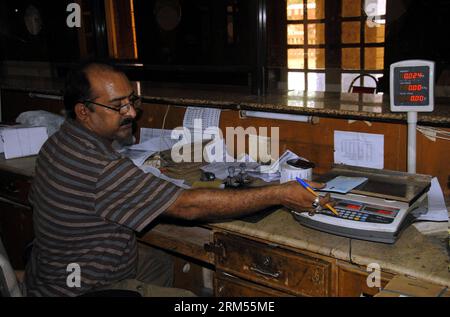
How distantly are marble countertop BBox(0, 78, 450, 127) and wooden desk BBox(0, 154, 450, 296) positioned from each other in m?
0.43

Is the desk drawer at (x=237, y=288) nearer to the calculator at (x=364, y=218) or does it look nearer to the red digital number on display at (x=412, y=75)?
the calculator at (x=364, y=218)

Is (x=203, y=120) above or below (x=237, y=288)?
above

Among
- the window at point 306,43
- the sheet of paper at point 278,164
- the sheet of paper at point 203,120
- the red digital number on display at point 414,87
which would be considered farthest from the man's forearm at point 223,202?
the window at point 306,43

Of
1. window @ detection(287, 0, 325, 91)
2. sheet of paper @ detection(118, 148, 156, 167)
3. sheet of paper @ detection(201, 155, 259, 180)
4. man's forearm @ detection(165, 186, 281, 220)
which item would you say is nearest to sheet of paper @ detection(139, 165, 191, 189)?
sheet of paper @ detection(118, 148, 156, 167)

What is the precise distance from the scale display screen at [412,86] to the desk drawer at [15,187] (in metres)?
1.53

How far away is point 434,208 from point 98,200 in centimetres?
98

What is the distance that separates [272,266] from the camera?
4.39 feet

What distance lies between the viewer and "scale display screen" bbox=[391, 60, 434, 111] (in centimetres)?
146

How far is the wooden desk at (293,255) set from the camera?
3.82 feet

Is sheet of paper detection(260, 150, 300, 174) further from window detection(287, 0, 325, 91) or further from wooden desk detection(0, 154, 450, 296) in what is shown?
window detection(287, 0, 325, 91)

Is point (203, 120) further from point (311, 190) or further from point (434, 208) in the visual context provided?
point (434, 208)

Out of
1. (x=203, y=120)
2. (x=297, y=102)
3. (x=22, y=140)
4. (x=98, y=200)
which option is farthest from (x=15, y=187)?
(x=297, y=102)

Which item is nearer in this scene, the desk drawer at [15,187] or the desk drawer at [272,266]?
the desk drawer at [272,266]
